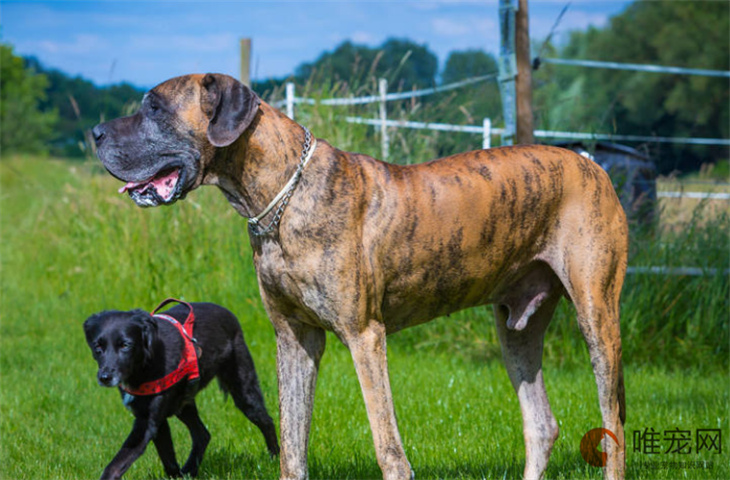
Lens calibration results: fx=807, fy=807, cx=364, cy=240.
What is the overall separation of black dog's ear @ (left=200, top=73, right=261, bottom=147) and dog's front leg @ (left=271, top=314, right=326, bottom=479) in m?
1.02

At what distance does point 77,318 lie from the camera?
8.65 m

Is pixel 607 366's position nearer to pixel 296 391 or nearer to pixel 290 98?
pixel 296 391

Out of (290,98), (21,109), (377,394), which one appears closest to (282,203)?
(377,394)

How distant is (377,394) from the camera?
356 centimetres

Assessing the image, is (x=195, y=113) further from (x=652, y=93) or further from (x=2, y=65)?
(x=2, y=65)

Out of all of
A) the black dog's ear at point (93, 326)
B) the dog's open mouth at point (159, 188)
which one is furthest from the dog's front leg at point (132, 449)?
the dog's open mouth at point (159, 188)

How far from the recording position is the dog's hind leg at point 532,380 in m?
4.40

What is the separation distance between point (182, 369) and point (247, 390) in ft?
2.13

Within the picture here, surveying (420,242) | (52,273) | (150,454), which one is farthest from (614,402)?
(52,273)

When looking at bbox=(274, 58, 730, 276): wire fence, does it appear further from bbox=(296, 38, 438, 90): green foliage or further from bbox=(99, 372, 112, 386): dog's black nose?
bbox=(99, 372, 112, 386): dog's black nose

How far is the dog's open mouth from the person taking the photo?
3500mm

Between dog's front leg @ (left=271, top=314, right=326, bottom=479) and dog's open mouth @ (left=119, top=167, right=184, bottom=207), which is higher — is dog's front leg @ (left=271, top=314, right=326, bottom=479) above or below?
below

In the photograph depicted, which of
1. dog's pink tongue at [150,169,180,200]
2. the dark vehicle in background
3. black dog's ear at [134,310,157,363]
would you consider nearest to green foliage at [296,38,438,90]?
the dark vehicle in background

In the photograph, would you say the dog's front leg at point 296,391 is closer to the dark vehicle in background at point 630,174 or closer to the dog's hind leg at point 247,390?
the dog's hind leg at point 247,390
